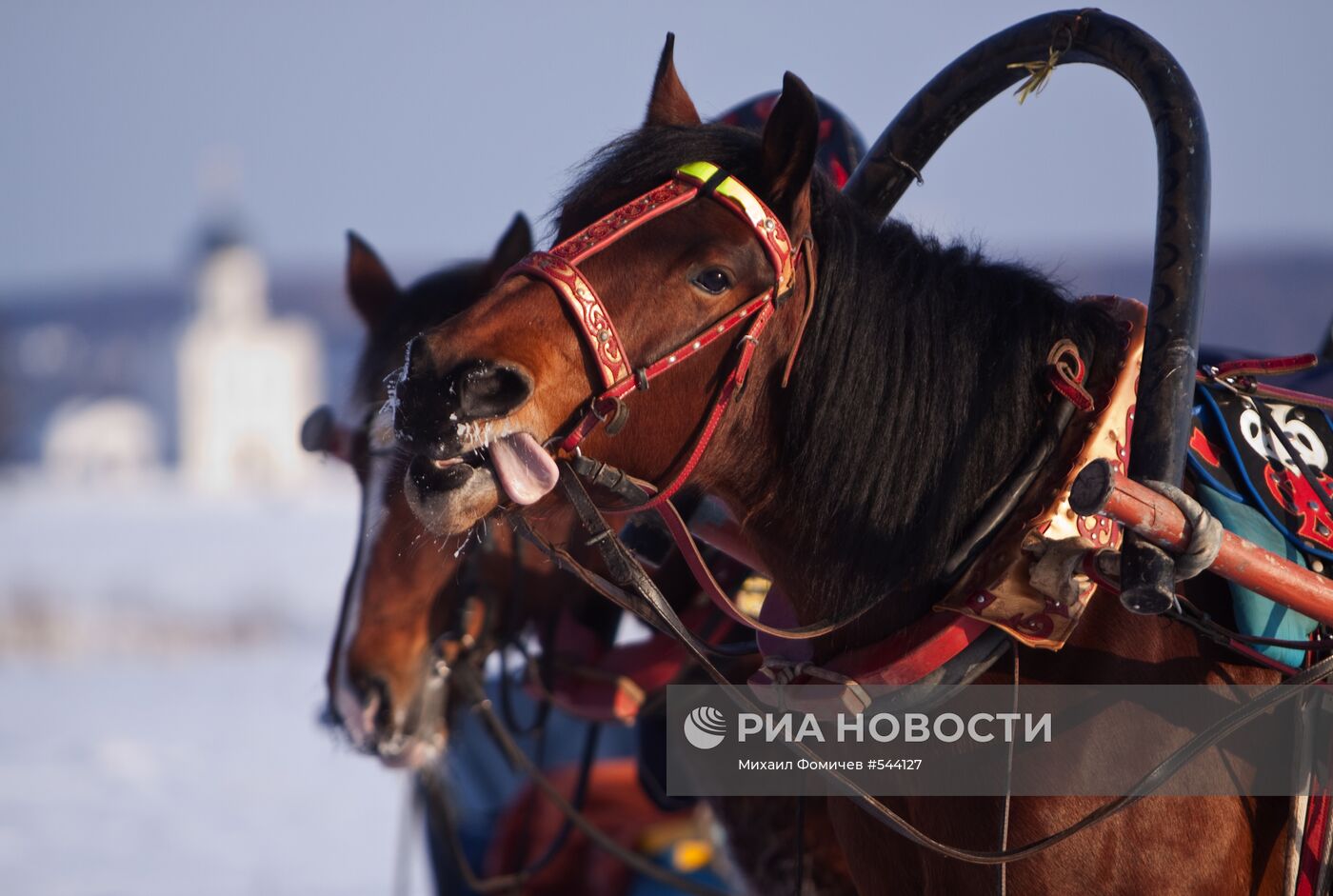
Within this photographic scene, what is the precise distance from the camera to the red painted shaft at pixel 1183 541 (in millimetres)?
1726

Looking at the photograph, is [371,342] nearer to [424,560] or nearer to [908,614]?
[424,560]

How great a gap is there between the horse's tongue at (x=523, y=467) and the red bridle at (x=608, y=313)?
0.07 m

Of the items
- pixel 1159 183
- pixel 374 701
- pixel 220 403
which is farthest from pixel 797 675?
pixel 220 403

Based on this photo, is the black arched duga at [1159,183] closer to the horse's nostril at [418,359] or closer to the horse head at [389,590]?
the horse's nostril at [418,359]

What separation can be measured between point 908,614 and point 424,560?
174 cm

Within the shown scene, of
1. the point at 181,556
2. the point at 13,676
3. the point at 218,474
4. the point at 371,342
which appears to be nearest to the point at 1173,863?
the point at 371,342

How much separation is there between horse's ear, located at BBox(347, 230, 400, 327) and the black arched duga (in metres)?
1.95

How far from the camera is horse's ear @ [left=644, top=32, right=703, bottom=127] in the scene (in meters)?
2.25

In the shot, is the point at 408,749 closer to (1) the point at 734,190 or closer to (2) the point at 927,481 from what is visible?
(2) the point at 927,481

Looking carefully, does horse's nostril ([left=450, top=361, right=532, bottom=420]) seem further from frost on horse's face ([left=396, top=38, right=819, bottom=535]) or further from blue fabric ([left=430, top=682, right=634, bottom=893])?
blue fabric ([left=430, top=682, right=634, bottom=893])

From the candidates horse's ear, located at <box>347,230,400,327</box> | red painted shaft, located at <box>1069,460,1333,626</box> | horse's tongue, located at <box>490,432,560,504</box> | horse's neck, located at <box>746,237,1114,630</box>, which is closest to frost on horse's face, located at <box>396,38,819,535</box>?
horse's tongue, located at <box>490,432,560,504</box>

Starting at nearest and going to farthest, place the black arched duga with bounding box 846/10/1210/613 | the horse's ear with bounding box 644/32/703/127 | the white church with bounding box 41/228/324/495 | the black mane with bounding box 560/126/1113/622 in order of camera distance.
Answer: the black arched duga with bounding box 846/10/1210/613
the black mane with bounding box 560/126/1113/622
the horse's ear with bounding box 644/32/703/127
the white church with bounding box 41/228/324/495

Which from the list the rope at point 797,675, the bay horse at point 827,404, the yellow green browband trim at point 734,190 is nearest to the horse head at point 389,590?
the rope at point 797,675

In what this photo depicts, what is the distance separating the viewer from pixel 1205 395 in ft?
7.11
